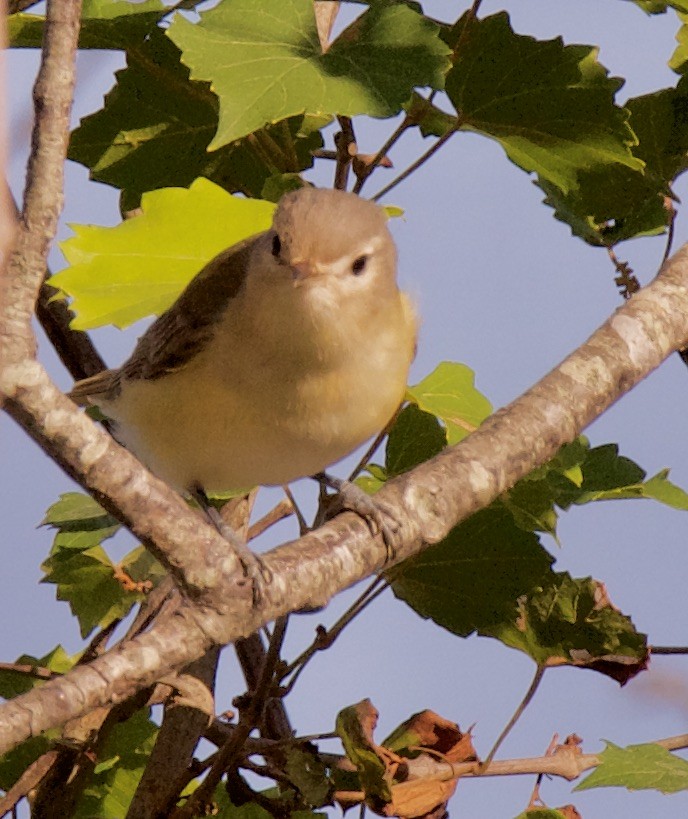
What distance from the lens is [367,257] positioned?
1.81 meters

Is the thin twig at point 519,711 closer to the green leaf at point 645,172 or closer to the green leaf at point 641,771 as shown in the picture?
the green leaf at point 641,771

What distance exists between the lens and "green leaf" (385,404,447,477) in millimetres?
1821

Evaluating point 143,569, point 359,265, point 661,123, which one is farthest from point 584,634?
point 661,123

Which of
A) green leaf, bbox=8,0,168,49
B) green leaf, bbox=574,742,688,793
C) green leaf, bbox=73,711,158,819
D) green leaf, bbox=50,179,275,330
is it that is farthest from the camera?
green leaf, bbox=73,711,158,819

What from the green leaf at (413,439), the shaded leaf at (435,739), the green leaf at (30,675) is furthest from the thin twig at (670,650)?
the green leaf at (30,675)

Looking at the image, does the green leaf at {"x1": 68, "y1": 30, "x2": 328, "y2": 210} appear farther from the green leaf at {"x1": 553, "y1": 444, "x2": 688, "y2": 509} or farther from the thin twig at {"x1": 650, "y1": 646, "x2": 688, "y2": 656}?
the thin twig at {"x1": 650, "y1": 646, "x2": 688, "y2": 656}


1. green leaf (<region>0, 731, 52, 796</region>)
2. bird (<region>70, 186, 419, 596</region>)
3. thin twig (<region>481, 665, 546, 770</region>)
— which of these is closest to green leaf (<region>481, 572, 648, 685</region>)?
thin twig (<region>481, 665, 546, 770</region>)

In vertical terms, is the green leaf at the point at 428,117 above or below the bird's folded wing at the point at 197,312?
above

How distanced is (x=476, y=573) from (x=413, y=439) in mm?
244

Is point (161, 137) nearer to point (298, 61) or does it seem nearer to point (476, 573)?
point (298, 61)

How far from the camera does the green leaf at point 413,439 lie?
5.98 feet

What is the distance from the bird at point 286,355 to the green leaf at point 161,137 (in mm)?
160

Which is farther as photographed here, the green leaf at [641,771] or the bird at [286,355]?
the bird at [286,355]

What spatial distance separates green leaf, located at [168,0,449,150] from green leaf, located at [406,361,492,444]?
1.59ft
